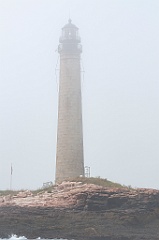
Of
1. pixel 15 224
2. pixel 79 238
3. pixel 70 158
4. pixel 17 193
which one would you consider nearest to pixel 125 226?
pixel 79 238

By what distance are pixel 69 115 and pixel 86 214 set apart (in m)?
14.0

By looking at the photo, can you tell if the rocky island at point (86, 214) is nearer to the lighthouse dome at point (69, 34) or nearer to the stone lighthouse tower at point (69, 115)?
the stone lighthouse tower at point (69, 115)

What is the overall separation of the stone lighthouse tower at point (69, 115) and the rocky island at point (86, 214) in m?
7.29

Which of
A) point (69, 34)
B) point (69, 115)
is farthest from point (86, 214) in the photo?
point (69, 34)

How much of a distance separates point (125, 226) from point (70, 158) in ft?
44.5

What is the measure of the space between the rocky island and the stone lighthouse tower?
7.29 meters

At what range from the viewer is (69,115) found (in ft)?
149

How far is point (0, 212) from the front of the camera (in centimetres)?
3253

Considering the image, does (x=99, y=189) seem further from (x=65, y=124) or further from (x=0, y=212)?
(x=65, y=124)

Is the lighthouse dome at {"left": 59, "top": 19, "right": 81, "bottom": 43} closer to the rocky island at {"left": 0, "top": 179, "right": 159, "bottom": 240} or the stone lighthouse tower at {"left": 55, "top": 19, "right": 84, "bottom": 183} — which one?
the stone lighthouse tower at {"left": 55, "top": 19, "right": 84, "bottom": 183}

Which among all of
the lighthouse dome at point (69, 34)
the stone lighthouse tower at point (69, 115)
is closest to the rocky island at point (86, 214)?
the stone lighthouse tower at point (69, 115)

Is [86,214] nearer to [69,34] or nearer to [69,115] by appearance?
[69,115]

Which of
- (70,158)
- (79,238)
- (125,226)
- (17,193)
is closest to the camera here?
(79,238)

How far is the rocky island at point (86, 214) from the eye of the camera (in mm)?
29769
